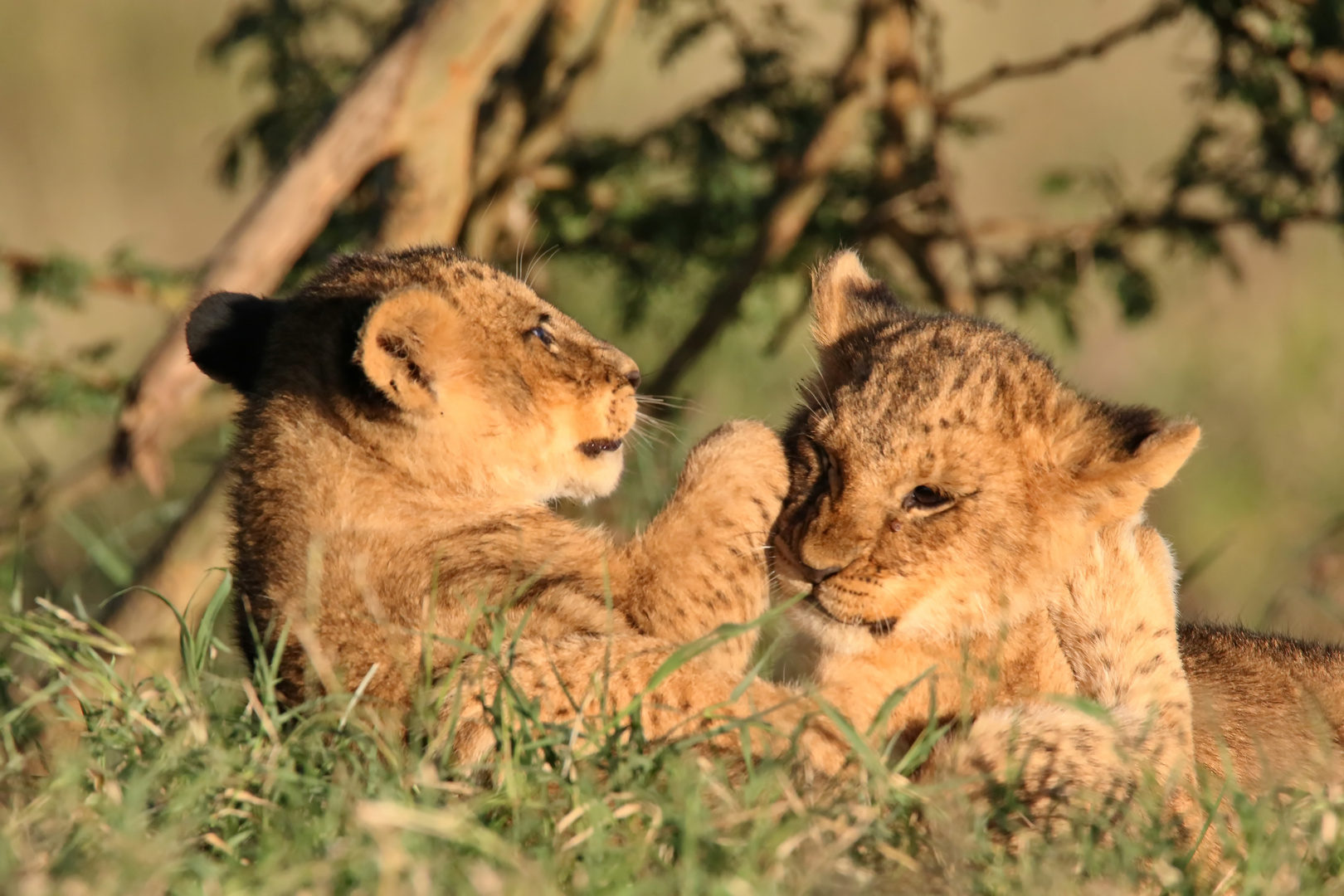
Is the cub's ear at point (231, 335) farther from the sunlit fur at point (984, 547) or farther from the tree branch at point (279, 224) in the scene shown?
the sunlit fur at point (984, 547)

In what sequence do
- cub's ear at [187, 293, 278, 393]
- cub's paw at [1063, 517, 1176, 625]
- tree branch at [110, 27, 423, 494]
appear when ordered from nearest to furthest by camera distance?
cub's paw at [1063, 517, 1176, 625] → cub's ear at [187, 293, 278, 393] → tree branch at [110, 27, 423, 494]

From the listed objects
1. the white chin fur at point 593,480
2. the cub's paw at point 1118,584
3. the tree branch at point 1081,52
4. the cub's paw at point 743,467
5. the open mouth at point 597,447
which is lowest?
the white chin fur at point 593,480

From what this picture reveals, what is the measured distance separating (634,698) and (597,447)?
3.95 feet

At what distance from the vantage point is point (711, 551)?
405cm

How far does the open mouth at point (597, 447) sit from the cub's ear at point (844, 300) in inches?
28.6

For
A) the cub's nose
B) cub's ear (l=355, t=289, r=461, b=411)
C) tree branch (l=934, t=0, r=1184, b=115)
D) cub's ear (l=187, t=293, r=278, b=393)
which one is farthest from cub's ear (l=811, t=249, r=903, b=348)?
tree branch (l=934, t=0, r=1184, b=115)

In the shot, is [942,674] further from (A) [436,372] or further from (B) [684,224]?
(B) [684,224]

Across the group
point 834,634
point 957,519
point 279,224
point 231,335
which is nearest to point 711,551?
point 834,634

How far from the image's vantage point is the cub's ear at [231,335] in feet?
14.3

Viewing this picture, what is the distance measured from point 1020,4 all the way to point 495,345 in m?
13.6

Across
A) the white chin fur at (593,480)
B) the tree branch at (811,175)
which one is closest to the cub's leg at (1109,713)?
the white chin fur at (593,480)

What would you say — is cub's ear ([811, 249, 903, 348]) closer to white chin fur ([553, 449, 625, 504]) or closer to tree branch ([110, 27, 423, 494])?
white chin fur ([553, 449, 625, 504])

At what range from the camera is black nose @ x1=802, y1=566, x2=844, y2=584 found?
3.85 meters

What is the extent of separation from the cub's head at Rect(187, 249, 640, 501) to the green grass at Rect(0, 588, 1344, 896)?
0.82 metres
